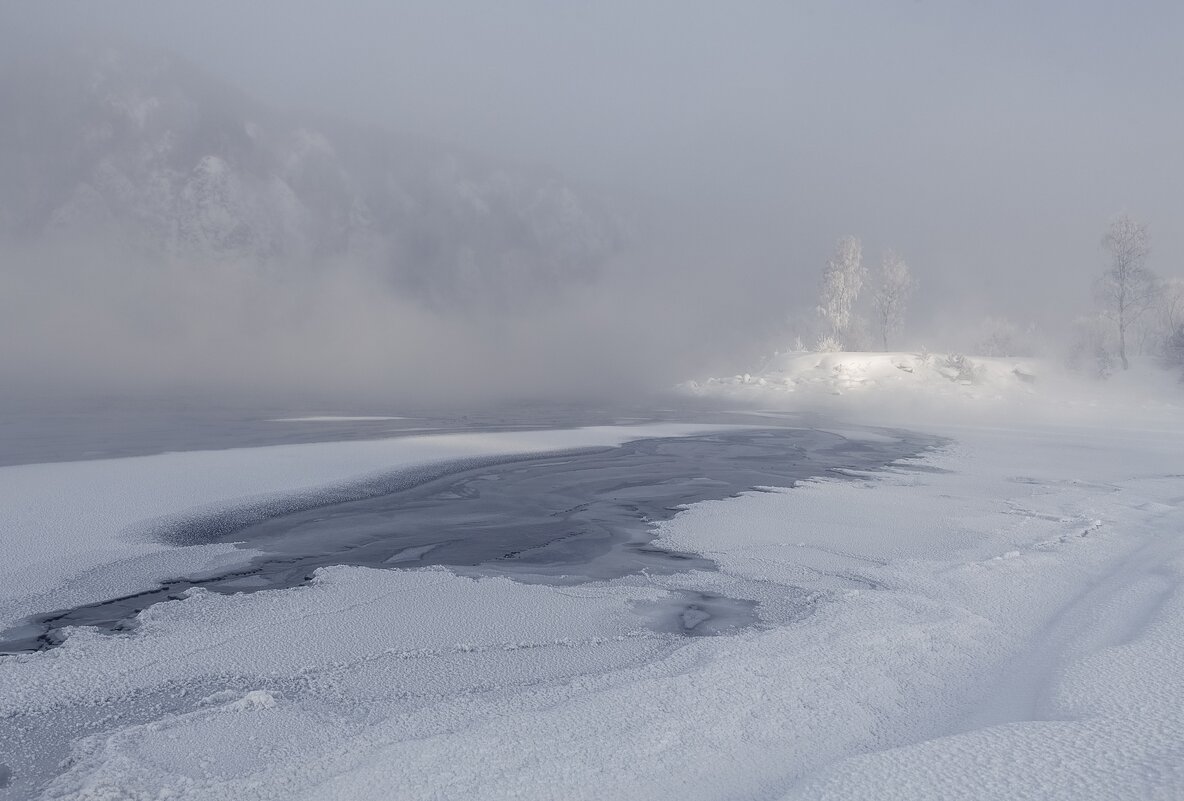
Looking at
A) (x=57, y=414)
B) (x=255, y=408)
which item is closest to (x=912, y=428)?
(x=255, y=408)

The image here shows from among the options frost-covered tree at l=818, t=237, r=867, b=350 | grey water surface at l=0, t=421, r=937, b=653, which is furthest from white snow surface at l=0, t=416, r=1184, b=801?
frost-covered tree at l=818, t=237, r=867, b=350

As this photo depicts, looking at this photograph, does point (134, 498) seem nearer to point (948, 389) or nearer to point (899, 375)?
point (948, 389)

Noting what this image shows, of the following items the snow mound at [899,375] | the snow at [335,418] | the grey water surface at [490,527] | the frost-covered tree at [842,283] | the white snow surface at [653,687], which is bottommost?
the white snow surface at [653,687]

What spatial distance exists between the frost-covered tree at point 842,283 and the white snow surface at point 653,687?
60.5 m

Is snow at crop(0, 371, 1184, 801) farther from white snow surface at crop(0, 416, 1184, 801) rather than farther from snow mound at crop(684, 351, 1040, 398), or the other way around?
snow mound at crop(684, 351, 1040, 398)

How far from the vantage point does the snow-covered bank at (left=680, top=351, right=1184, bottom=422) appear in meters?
35.6

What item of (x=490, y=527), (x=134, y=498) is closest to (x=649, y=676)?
(x=490, y=527)

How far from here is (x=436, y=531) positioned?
9.11 meters

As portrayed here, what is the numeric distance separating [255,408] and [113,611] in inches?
1195

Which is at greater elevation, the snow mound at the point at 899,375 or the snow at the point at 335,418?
the snow mound at the point at 899,375

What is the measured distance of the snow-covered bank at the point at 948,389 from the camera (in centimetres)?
3562

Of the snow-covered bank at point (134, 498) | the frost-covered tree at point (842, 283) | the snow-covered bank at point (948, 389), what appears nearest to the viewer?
the snow-covered bank at point (134, 498)

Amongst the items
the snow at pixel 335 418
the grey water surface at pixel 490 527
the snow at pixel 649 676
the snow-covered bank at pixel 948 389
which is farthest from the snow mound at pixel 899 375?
the snow at pixel 649 676

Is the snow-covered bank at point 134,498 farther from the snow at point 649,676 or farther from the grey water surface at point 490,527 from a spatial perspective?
the grey water surface at point 490,527
